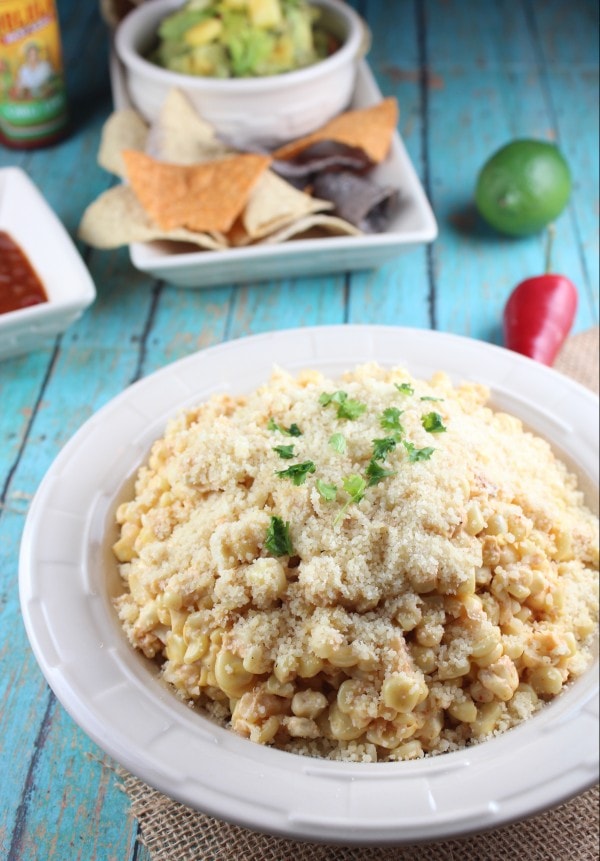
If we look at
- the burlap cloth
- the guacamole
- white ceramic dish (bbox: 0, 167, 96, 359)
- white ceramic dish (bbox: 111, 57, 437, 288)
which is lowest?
the burlap cloth

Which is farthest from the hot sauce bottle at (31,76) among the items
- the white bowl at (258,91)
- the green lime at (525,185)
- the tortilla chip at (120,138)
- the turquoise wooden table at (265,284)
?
the green lime at (525,185)

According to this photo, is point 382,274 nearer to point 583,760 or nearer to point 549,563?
point 549,563

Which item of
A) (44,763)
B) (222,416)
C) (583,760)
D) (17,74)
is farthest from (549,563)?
(17,74)

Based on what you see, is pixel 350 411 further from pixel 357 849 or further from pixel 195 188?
pixel 195 188

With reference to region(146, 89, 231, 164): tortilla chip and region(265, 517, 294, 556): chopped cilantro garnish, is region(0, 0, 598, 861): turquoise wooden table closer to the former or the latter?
region(146, 89, 231, 164): tortilla chip

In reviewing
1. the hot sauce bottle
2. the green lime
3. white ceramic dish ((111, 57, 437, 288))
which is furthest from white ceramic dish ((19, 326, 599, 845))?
the hot sauce bottle

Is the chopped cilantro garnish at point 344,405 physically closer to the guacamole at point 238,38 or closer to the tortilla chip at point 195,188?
the tortilla chip at point 195,188
